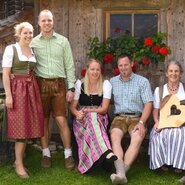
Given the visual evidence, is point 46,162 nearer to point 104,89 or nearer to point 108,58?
point 104,89

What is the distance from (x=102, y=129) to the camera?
5551mm

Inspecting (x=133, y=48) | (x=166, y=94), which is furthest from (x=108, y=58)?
(x=166, y=94)

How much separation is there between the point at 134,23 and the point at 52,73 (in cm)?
171

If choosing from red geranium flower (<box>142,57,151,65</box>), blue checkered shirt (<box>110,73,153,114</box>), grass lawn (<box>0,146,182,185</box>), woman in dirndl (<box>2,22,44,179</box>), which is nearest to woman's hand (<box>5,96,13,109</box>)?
woman in dirndl (<box>2,22,44,179</box>)

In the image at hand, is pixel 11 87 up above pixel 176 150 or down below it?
above

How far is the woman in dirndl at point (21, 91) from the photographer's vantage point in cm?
525

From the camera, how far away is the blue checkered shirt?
5.89m

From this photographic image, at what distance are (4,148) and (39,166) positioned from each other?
1.60 ft

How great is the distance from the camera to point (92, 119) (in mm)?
5594

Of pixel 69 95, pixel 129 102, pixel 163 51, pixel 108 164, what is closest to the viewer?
pixel 108 164

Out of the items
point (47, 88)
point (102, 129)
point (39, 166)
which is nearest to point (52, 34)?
point (47, 88)

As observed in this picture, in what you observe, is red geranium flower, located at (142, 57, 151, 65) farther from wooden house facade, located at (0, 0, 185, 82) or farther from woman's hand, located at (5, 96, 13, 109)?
woman's hand, located at (5, 96, 13, 109)

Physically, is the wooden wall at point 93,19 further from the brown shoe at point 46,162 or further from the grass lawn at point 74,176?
the grass lawn at point 74,176

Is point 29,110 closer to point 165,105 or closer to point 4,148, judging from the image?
point 4,148
